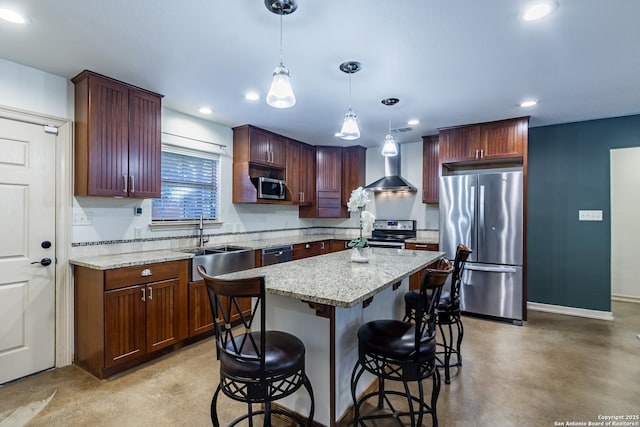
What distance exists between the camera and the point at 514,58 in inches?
A: 94.0

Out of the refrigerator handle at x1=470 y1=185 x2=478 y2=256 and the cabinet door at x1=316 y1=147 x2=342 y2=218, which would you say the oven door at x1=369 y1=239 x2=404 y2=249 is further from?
the refrigerator handle at x1=470 y1=185 x2=478 y2=256

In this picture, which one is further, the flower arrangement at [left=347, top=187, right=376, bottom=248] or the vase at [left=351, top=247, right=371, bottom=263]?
the vase at [left=351, top=247, right=371, bottom=263]

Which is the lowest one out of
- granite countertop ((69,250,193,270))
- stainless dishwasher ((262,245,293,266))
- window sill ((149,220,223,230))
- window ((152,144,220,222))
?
stainless dishwasher ((262,245,293,266))

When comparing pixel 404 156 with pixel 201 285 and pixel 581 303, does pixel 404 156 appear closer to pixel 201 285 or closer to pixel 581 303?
pixel 581 303

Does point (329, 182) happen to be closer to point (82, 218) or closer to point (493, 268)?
point (493, 268)

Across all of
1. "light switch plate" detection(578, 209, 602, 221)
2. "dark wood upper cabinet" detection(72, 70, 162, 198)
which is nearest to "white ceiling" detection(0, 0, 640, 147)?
"dark wood upper cabinet" detection(72, 70, 162, 198)

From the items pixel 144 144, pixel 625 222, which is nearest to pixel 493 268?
pixel 625 222

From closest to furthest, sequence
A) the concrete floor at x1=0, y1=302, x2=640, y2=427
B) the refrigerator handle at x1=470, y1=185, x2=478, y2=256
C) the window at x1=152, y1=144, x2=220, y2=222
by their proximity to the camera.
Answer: the concrete floor at x1=0, y1=302, x2=640, y2=427 → the window at x1=152, y1=144, x2=220, y2=222 → the refrigerator handle at x1=470, y1=185, x2=478, y2=256

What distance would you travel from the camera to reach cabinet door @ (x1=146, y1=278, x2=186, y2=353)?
9.00 feet

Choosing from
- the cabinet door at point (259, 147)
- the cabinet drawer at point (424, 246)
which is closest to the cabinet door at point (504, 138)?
the cabinet drawer at point (424, 246)

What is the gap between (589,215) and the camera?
4043 millimetres

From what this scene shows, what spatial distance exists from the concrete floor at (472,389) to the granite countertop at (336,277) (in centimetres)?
95

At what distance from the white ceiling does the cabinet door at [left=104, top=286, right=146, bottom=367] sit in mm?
1859

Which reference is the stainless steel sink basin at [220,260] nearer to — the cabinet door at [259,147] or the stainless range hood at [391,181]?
the cabinet door at [259,147]
